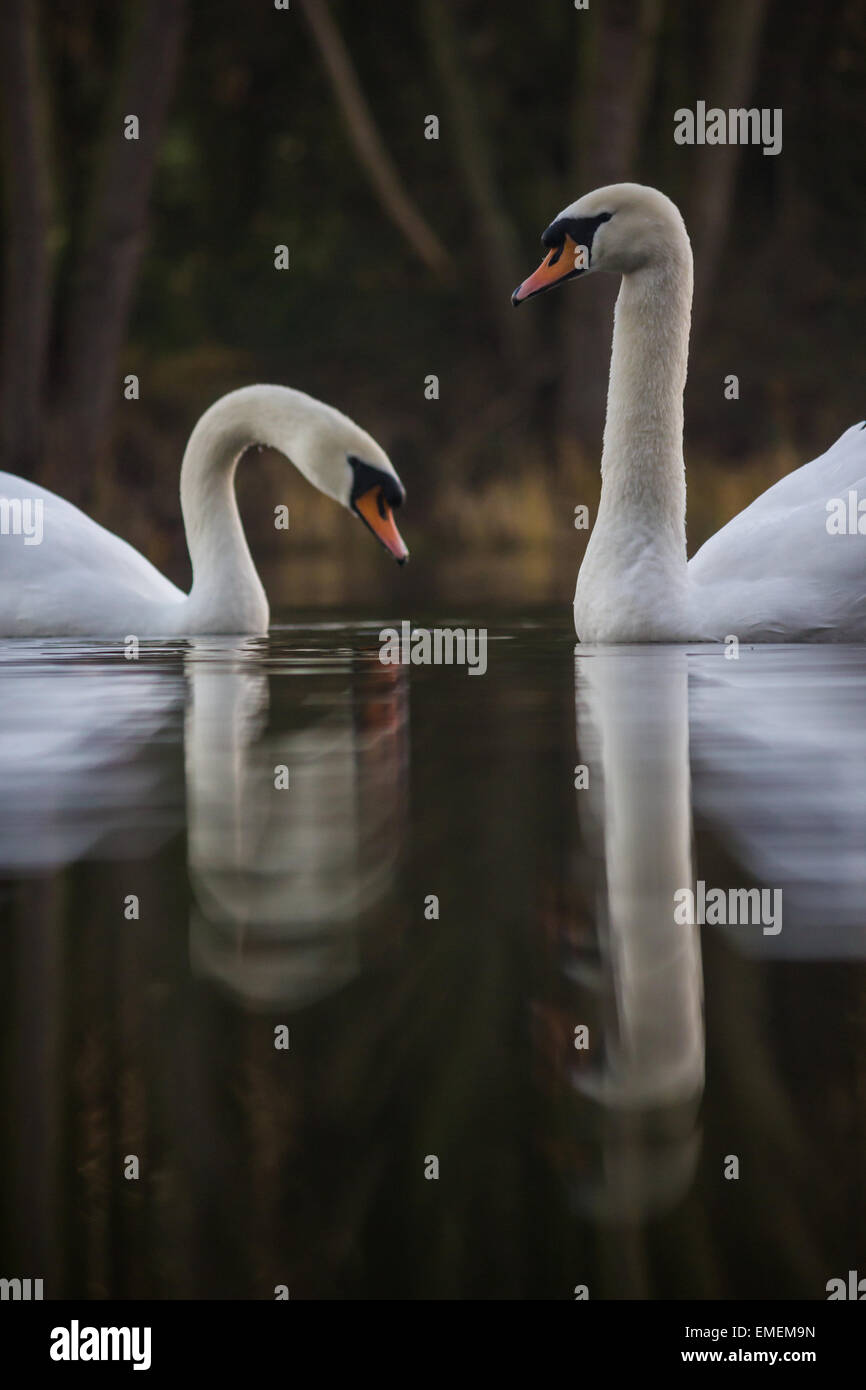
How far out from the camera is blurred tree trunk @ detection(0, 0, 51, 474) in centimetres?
1647

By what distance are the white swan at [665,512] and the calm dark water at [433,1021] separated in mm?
2657

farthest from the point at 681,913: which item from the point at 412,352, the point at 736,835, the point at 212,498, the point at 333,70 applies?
the point at 412,352

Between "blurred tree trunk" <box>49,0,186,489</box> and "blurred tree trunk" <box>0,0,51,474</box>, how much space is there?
0.26 m

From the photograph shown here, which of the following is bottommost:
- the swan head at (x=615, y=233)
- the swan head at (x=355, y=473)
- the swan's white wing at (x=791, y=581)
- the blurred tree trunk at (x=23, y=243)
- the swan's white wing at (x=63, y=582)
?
the swan's white wing at (x=791, y=581)

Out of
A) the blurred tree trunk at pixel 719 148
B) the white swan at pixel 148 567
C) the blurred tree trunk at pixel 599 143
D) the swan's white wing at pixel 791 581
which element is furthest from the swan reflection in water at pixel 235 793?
the blurred tree trunk at pixel 719 148

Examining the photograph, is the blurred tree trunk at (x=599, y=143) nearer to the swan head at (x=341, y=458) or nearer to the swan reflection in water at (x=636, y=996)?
the swan head at (x=341, y=458)

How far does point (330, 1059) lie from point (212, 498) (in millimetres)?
8006

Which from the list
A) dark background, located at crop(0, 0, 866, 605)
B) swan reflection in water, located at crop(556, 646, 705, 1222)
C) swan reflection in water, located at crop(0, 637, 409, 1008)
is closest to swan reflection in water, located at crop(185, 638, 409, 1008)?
swan reflection in water, located at crop(0, 637, 409, 1008)

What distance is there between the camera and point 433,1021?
9.61ft

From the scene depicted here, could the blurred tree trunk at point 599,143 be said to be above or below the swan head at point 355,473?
above

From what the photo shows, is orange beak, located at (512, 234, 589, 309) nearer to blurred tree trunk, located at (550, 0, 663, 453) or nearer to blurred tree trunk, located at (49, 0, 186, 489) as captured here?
blurred tree trunk, located at (49, 0, 186, 489)

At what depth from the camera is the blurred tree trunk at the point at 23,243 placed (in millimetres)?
16469

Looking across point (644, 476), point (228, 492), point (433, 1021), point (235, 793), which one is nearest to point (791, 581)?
point (644, 476)

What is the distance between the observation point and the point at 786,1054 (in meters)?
2.74
